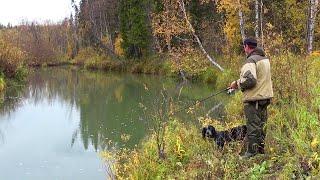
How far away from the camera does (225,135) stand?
7125mm

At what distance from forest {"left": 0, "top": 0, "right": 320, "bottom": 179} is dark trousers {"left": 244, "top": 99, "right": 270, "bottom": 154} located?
7.3 inches

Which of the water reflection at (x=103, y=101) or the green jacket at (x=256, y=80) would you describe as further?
the water reflection at (x=103, y=101)

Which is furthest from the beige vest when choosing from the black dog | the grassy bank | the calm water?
the calm water

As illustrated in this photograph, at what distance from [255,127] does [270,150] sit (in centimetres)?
37

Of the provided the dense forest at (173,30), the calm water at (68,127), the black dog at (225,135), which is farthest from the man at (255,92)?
the dense forest at (173,30)

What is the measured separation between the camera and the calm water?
34.1 feet

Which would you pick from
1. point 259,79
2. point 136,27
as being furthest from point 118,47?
point 259,79

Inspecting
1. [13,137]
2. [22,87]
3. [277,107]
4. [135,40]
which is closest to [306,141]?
[277,107]

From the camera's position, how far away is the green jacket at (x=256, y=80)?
6.39 metres

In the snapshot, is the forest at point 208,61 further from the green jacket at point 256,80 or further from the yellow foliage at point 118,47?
the green jacket at point 256,80

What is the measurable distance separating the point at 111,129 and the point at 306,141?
9117mm

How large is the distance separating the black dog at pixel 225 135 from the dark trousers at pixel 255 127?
1.75 ft

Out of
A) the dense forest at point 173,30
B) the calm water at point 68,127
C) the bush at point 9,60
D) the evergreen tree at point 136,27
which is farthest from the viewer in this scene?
the evergreen tree at point 136,27

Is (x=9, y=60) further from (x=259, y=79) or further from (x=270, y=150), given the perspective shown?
(x=270, y=150)
